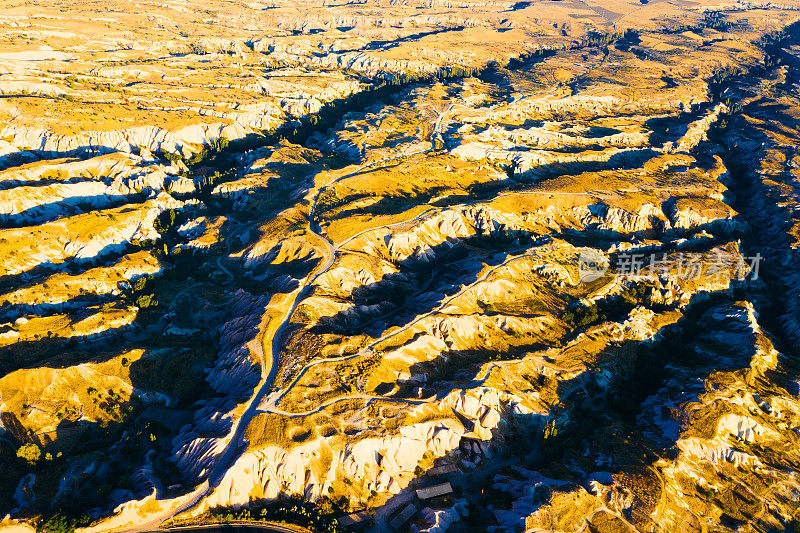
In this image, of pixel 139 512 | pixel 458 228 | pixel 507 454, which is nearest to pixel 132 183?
pixel 458 228

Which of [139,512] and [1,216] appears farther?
→ [1,216]

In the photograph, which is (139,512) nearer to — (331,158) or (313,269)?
(313,269)

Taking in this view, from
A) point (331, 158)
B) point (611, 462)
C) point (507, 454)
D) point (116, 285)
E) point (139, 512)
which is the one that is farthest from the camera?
point (331, 158)

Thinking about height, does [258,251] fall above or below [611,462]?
above

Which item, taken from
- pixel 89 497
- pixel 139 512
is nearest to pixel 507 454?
pixel 139 512

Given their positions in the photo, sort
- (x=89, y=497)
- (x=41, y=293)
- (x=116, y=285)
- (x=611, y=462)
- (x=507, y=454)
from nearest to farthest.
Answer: (x=89, y=497)
(x=611, y=462)
(x=507, y=454)
(x=41, y=293)
(x=116, y=285)

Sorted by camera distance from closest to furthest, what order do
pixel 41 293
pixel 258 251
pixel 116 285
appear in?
pixel 41 293 < pixel 116 285 < pixel 258 251

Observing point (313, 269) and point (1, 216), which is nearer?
point (313, 269)

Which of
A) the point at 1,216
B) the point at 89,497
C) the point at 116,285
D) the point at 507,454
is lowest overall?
the point at 507,454

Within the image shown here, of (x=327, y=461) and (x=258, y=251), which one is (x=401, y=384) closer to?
(x=327, y=461)
